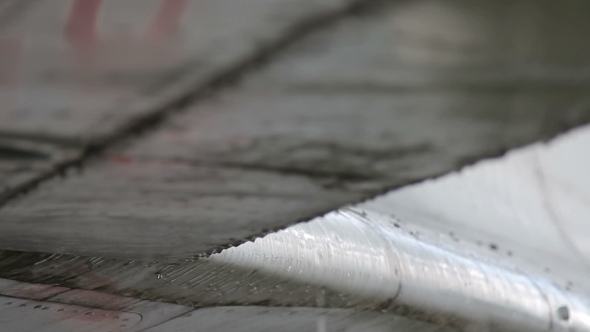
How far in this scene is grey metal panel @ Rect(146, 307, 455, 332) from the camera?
0.95 metres

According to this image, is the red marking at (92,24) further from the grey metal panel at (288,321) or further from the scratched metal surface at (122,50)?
the grey metal panel at (288,321)

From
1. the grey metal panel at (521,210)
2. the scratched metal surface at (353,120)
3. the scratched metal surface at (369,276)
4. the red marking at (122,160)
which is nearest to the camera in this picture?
the scratched metal surface at (353,120)

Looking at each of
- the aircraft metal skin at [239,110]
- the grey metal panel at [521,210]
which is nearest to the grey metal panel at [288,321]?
the aircraft metal skin at [239,110]

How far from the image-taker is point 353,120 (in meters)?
0.35

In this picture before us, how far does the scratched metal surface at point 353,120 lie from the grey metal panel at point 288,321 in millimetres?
438

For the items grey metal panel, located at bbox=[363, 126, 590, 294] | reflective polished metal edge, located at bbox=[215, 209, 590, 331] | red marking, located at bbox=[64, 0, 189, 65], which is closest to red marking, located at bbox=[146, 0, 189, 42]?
red marking, located at bbox=[64, 0, 189, 65]

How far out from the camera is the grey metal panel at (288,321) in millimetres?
949

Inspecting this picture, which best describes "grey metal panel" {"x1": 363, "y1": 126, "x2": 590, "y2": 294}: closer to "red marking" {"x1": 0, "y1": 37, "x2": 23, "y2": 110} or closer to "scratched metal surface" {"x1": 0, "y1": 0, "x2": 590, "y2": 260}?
"scratched metal surface" {"x1": 0, "y1": 0, "x2": 590, "y2": 260}

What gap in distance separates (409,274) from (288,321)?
0.67 ft

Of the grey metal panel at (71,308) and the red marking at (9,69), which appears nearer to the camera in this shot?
the red marking at (9,69)

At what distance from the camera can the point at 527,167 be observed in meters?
2.35

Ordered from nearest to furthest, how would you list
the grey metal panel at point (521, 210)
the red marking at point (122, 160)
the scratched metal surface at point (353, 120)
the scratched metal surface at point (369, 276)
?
the scratched metal surface at point (353, 120) < the red marking at point (122, 160) < the scratched metal surface at point (369, 276) < the grey metal panel at point (521, 210)

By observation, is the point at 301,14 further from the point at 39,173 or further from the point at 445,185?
the point at 445,185

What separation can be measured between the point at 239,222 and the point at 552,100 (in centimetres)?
30
